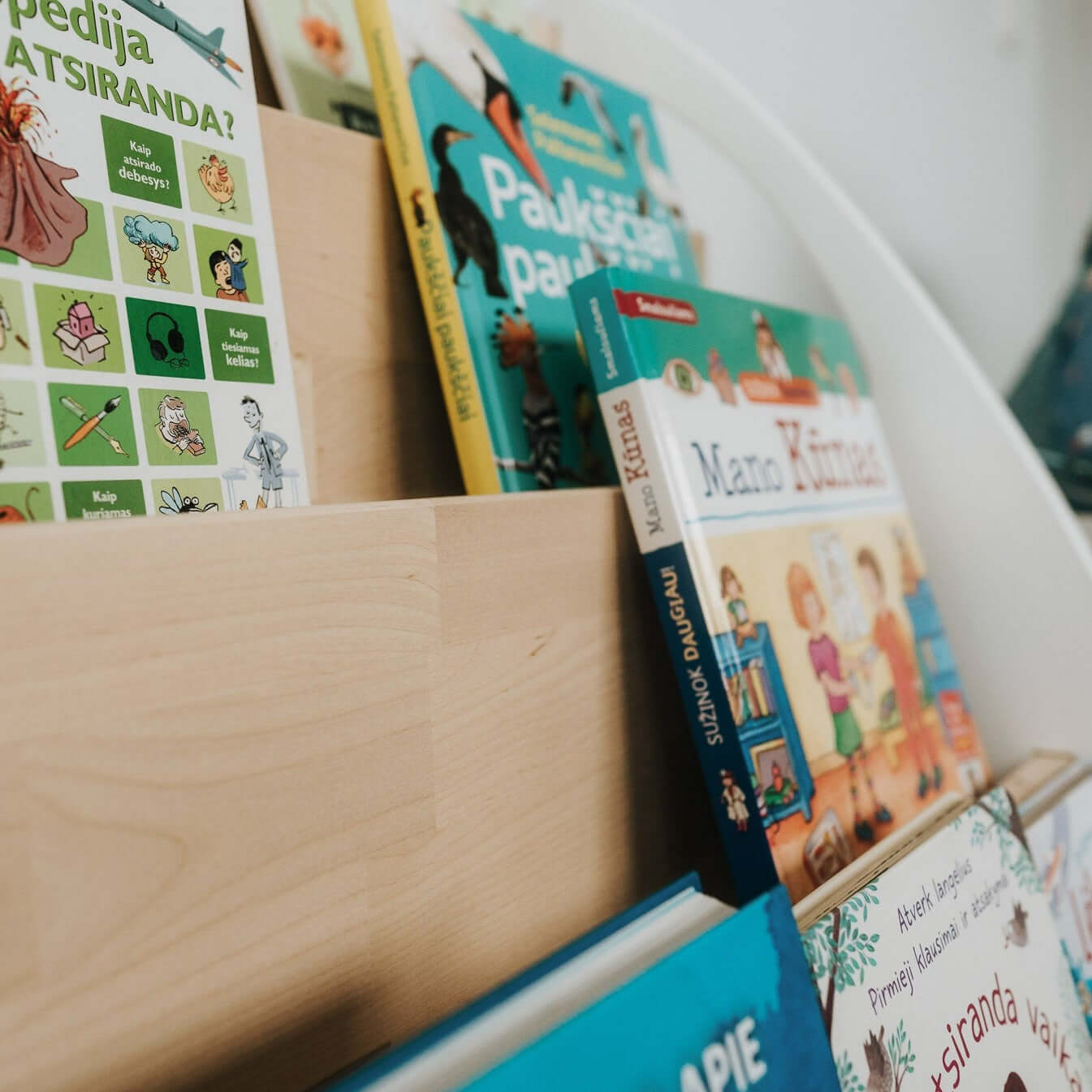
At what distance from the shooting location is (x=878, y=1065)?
483 mm

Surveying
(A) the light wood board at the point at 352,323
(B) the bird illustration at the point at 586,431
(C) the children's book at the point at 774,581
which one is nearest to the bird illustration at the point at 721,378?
(C) the children's book at the point at 774,581

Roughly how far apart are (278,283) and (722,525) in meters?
0.33

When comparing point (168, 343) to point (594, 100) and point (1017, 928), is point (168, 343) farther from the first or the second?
point (1017, 928)

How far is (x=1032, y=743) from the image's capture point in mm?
885

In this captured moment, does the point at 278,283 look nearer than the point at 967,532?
Yes

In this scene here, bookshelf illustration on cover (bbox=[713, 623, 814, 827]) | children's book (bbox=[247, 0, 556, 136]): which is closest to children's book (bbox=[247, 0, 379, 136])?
children's book (bbox=[247, 0, 556, 136])

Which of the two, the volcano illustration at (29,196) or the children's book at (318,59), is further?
the children's book at (318,59)

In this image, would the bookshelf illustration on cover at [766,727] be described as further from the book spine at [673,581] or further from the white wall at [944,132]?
the white wall at [944,132]

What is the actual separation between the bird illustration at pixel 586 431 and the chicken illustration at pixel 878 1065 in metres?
0.41

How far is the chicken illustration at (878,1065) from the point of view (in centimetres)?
48

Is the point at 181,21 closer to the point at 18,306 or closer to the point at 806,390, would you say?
the point at 18,306

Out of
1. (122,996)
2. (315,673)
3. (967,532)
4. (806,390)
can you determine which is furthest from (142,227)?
(967,532)

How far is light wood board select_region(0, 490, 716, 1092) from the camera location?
349mm

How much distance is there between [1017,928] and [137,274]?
68cm
